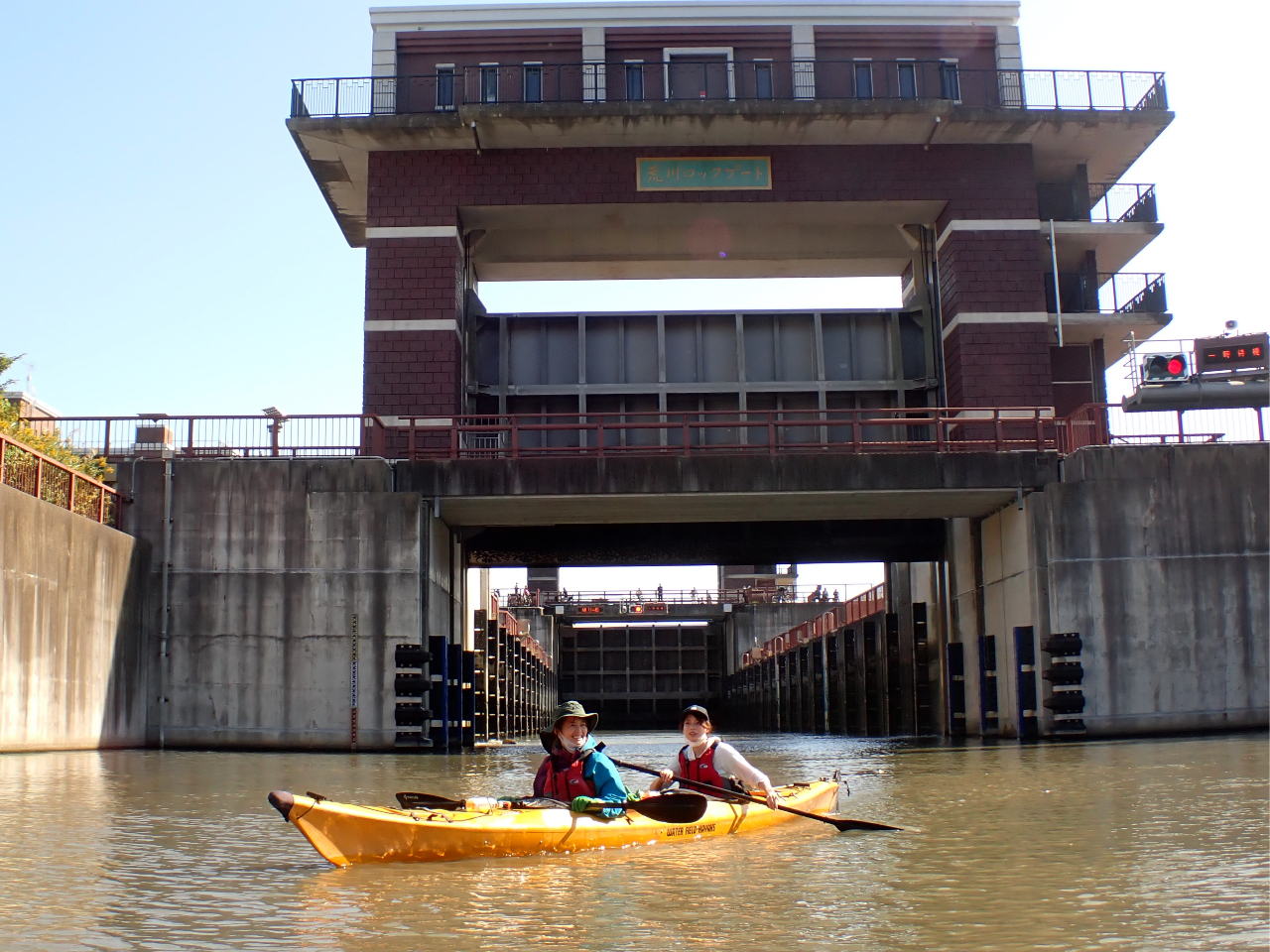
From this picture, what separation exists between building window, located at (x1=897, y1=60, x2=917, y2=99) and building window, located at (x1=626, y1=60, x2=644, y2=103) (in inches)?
263

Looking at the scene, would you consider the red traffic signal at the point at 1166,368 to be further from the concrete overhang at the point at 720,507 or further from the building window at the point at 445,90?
the building window at the point at 445,90

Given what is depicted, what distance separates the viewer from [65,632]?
23.1 m

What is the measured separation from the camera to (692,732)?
13.0 meters

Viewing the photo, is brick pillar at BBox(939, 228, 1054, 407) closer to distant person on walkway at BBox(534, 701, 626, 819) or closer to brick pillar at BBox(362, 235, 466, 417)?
brick pillar at BBox(362, 235, 466, 417)

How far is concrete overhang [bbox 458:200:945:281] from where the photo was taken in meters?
33.7

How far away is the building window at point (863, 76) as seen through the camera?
3456 centimetres

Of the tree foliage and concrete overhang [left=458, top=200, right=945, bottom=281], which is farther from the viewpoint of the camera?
concrete overhang [left=458, top=200, right=945, bottom=281]

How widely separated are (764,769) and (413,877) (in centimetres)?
1419

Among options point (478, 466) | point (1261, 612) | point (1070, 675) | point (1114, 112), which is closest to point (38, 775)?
point (478, 466)

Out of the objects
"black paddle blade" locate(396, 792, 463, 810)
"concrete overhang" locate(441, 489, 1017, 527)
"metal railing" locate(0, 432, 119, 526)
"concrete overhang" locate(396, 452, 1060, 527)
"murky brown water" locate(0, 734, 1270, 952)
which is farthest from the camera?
"concrete overhang" locate(441, 489, 1017, 527)

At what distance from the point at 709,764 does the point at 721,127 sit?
22567 millimetres

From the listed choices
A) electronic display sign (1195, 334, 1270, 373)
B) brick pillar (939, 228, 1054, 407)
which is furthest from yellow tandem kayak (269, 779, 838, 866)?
brick pillar (939, 228, 1054, 407)

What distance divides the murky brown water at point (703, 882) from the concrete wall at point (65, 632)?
5.75 m

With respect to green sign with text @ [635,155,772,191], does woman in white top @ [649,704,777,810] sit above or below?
below
